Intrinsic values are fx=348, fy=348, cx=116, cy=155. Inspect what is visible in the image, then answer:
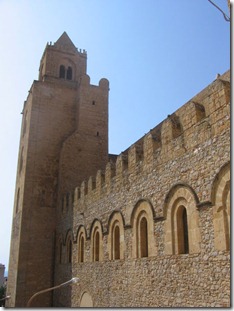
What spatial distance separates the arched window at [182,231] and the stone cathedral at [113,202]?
0.08ft

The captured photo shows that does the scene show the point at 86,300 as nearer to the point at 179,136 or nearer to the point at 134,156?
the point at 134,156

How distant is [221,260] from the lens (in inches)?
265

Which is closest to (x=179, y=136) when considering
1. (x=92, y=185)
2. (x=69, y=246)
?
(x=92, y=185)

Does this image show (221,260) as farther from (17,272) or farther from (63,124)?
(63,124)

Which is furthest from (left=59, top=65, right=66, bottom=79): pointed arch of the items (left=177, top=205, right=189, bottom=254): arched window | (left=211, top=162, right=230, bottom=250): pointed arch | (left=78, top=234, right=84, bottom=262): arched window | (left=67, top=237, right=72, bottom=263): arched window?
(left=211, top=162, right=230, bottom=250): pointed arch

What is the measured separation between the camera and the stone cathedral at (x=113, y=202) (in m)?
7.34

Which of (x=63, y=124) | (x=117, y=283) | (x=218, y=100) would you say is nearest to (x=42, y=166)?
(x=63, y=124)

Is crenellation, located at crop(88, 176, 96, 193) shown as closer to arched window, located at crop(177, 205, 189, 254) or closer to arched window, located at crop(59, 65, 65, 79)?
arched window, located at crop(177, 205, 189, 254)

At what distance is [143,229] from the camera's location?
1021 centimetres

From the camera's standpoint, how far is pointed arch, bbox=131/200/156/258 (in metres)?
9.48

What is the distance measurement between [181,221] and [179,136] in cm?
211

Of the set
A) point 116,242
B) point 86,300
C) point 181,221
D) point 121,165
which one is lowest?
point 86,300

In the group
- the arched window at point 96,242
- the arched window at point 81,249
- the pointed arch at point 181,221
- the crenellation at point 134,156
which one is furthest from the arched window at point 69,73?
the pointed arch at point 181,221

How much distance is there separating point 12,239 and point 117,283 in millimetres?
11473
